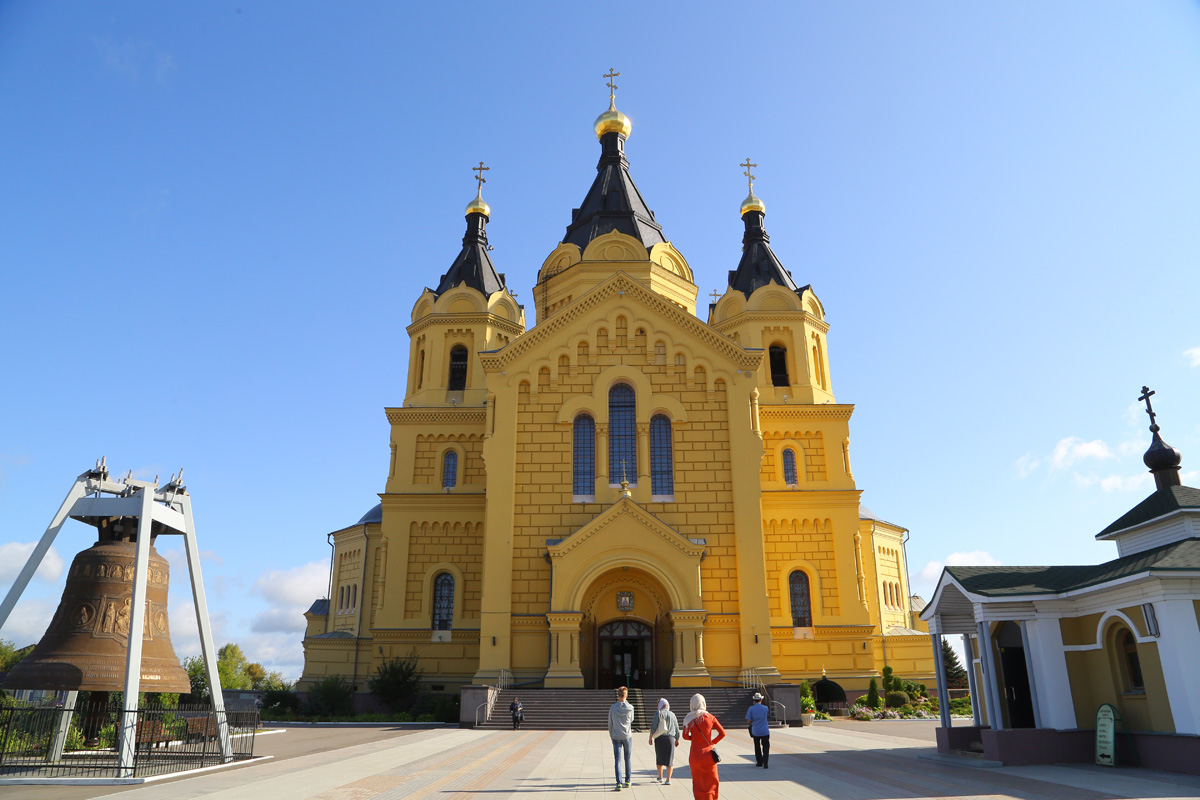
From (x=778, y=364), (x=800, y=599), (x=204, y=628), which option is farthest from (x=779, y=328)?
(x=204, y=628)

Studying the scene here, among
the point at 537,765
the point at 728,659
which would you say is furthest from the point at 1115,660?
the point at 728,659

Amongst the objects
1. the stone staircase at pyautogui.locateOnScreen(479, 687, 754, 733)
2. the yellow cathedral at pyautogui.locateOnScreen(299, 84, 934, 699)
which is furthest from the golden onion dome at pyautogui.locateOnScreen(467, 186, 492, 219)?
the stone staircase at pyautogui.locateOnScreen(479, 687, 754, 733)

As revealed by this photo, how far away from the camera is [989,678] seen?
47.9 feet

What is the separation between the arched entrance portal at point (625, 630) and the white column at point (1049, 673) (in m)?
13.3

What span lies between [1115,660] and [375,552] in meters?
28.7

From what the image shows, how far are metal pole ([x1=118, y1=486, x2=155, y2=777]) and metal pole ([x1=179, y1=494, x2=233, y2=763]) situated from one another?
1.27 m

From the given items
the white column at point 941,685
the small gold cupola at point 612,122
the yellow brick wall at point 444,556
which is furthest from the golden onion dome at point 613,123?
the white column at point 941,685

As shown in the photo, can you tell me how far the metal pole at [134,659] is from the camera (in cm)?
1193

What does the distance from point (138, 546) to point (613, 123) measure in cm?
3257

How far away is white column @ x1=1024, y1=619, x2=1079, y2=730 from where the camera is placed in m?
14.0

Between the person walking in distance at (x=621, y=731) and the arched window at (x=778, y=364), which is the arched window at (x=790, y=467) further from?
the person walking in distance at (x=621, y=731)

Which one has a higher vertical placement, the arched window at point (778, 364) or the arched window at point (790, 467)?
the arched window at point (778, 364)

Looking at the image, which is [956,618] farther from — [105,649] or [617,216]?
[617,216]

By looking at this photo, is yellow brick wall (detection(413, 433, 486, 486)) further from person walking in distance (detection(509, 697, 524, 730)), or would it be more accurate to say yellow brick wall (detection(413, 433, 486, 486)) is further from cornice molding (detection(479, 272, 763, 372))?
person walking in distance (detection(509, 697, 524, 730))
